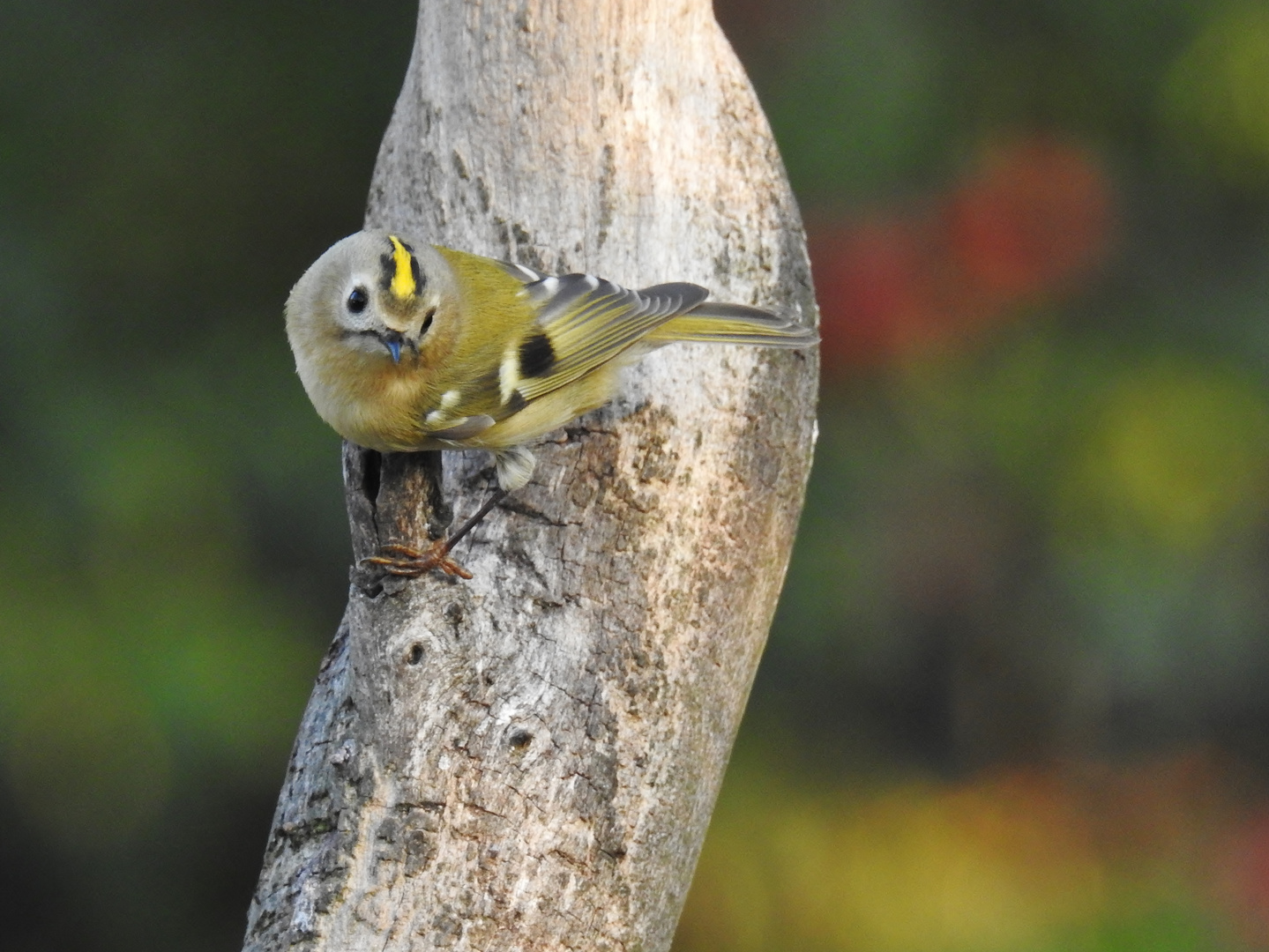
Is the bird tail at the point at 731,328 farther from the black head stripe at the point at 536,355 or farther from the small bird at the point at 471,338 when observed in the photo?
the black head stripe at the point at 536,355

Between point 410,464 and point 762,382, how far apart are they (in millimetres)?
609

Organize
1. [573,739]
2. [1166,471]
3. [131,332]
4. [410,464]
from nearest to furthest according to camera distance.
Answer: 1. [573,739]
2. [410,464]
3. [1166,471]
4. [131,332]

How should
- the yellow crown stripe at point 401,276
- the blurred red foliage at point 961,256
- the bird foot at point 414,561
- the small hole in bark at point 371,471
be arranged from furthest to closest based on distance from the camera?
the blurred red foliage at point 961,256 < the small hole in bark at point 371,471 < the yellow crown stripe at point 401,276 < the bird foot at point 414,561

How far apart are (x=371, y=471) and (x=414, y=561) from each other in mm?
373

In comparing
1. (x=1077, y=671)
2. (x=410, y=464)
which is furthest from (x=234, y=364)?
(x=1077, y=671)

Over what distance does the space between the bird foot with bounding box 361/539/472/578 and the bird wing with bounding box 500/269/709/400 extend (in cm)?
34

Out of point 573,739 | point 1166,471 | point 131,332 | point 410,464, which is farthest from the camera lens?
point 131,332

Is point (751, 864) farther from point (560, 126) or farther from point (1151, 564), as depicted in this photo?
point (560, 126)

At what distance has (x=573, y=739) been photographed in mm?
1899

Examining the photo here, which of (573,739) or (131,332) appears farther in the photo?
(131,332)

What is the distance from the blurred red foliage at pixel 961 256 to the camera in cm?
315

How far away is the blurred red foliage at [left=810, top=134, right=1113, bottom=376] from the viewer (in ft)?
10.3

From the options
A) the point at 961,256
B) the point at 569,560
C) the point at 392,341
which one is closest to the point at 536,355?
the point at 392,341

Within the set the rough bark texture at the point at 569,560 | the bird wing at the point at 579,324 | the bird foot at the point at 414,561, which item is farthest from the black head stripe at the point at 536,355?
the bird foot at the point at 414,561
